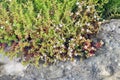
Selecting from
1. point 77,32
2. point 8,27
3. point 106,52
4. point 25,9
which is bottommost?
point 106,52

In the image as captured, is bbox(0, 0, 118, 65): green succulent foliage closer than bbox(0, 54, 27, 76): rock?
Yes

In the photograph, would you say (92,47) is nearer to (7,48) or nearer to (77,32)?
(77,32)

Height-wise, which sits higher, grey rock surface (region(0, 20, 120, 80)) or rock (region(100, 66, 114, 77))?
grey rock surface (region(0, 20, 120, 80))

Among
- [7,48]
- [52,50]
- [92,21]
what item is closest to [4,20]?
[7,48]

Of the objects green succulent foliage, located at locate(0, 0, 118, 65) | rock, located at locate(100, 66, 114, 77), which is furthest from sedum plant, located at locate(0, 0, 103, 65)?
rock, located at locate(100, 66, 114, 77)

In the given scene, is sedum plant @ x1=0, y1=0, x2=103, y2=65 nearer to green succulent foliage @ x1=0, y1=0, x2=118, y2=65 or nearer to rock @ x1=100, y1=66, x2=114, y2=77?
green succulent foliage @ x1=0, y1=0, x2=118, y2=65

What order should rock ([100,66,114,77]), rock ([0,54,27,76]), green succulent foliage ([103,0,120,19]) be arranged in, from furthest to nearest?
green succulent foliage ([103,0,120,19])
rock ([0,54,27,76])
rock ([100,66,114,77])

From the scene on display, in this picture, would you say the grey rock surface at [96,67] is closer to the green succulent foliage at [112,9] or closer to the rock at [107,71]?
the rock at [107,71]

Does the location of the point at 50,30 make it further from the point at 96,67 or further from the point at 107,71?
the point at 107,71

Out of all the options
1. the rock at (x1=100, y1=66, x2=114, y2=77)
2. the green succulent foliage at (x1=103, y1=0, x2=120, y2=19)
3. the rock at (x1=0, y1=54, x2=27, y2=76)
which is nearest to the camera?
the rock at (x1=100, y1=66, x2=114, y2=77)
